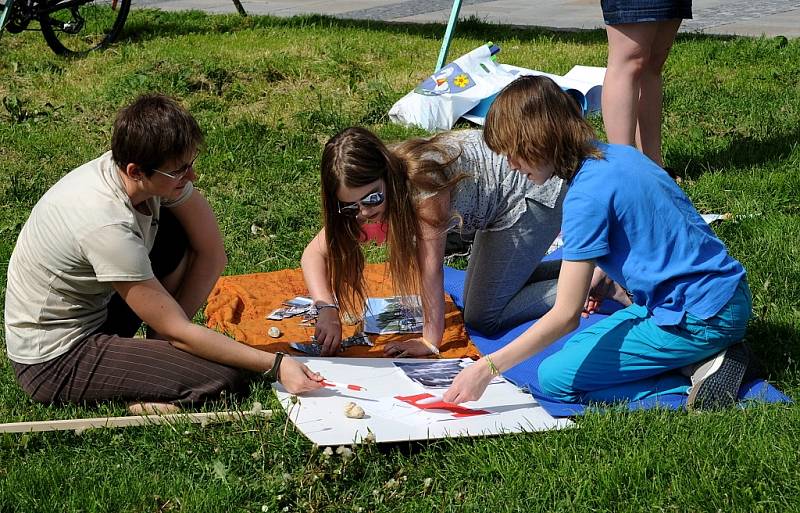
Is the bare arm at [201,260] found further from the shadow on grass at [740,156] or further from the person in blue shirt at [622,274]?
the shadow on grass at [740,156]

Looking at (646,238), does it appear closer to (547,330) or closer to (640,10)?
(547,330)

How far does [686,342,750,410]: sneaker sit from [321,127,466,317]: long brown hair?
1.08 metres

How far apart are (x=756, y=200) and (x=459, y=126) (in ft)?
7.21

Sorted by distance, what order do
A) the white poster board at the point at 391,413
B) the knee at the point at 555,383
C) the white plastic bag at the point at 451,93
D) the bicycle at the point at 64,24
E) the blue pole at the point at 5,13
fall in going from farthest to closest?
the bicycle at the point at 64,24, the blue pole at the point at 5,13, the white plastic bag at the point at 451,93, the knee at the point at 555,383, the white poster board at the point at 391,413

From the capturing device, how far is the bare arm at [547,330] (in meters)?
3.01

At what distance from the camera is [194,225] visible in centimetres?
361

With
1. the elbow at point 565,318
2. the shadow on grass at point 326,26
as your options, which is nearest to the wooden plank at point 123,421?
the elbow at point 565,318

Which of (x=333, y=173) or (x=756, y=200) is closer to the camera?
(x=333, y=173)

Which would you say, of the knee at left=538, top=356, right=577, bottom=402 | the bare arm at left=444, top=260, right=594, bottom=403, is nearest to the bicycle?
the knee at left=538, top=356, right=577, bottom=402

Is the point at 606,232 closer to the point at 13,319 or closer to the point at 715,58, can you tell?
the point at 13,319

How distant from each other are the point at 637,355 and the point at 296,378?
1.16 metres

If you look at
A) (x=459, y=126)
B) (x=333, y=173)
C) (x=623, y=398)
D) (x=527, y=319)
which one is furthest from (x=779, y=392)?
(x=459, y=126)

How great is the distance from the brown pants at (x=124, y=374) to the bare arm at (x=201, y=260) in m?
0.41

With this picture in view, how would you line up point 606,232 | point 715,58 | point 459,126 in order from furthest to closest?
point 715,58, point 459,126, point 606,232
